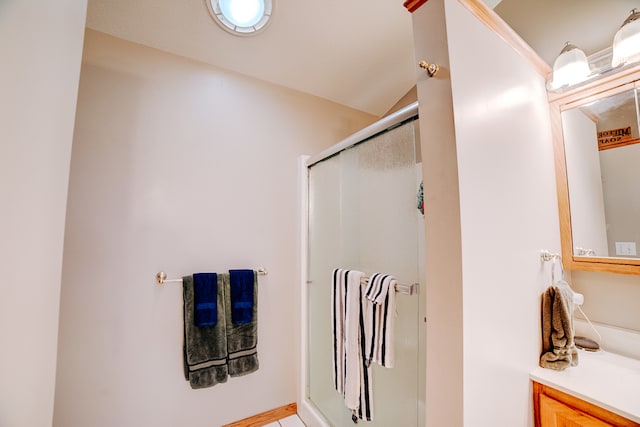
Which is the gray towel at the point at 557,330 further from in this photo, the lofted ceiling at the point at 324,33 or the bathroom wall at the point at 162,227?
the bathroom wall at the point at 162,227

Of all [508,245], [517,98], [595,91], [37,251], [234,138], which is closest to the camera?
[37,251]

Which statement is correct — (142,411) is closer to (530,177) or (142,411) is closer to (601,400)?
(601,400)

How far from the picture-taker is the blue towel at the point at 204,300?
1468 mm

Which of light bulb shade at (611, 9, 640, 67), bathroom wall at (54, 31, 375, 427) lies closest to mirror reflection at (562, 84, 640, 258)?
light bulb shade at (611, 9, 640, 67)

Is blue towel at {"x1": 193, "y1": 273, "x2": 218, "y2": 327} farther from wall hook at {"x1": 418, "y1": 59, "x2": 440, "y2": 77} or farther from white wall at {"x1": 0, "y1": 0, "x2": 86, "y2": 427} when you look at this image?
wall hook at {"x1": 418, "y1": 59, "x2": 440, "y2": 77}

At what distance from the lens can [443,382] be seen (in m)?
0.76

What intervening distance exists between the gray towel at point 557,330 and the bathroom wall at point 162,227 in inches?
54.5

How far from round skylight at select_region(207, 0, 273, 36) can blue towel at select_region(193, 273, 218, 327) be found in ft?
4.96

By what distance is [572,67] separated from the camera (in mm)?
1203

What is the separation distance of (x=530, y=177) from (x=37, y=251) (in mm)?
1712

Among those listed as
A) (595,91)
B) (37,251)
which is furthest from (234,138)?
(595,91)

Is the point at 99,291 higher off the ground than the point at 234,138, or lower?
lower

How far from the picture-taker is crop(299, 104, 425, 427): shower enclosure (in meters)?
1.15

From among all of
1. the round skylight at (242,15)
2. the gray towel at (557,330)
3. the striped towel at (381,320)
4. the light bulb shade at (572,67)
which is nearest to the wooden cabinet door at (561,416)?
the gray towel at (557,330)
